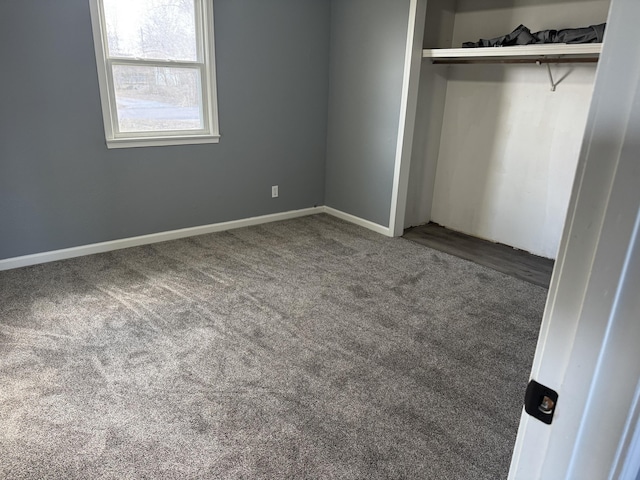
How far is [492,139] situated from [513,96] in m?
0.41

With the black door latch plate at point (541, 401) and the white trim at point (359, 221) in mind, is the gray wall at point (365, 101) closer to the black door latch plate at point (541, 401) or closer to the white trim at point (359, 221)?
the white trim at point (359, 221)

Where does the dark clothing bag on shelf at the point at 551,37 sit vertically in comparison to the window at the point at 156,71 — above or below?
above

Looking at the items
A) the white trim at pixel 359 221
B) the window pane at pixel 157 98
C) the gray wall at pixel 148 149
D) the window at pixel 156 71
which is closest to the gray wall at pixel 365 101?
the white trim at pixel 359 221

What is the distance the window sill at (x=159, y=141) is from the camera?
3641mm

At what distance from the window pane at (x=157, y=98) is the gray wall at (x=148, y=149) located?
0.20 metres

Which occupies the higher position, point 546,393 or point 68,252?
point 546,393

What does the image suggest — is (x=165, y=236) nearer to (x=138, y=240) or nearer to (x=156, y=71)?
(x=138, y=240)

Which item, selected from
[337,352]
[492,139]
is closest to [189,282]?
[337,352]

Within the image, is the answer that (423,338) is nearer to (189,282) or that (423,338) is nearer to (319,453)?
(319,453)

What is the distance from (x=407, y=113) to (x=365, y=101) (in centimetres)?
55

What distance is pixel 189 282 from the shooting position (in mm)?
3346

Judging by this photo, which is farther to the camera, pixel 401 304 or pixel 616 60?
pixel 401 304

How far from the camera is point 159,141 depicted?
3854mm

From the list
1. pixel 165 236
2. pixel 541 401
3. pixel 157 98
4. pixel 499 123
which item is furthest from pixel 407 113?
pixel 541 401
